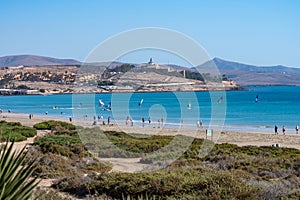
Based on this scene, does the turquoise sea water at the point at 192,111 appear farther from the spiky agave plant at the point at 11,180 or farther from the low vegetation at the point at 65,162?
the spiky agave plant at the point at 11,180

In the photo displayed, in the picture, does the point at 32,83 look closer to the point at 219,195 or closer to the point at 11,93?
the point at 11,93

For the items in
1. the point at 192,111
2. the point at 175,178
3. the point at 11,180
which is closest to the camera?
the point at 11,180

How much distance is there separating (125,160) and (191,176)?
31.1 feet

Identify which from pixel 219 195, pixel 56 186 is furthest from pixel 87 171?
pixel 219 195

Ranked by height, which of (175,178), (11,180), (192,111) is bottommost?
(192,111)

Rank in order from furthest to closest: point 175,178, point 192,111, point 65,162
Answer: point 192,111 < point 65,162 < point 175,178

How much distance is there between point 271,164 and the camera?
1515cm

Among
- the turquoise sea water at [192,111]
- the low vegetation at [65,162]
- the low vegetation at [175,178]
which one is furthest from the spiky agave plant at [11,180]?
the turquoise sea water at [192,111]

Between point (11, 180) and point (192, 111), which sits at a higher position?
point (11, 180)

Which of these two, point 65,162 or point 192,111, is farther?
point 192,111

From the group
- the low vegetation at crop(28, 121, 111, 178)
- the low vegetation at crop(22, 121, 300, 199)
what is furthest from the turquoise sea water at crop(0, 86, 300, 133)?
the low vegetation at crop(22, 121, 300, 199)

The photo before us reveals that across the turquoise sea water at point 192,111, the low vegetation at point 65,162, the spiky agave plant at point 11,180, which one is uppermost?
the spiky agave plant at point 11,180

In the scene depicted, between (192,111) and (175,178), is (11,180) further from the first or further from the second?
(192,111)

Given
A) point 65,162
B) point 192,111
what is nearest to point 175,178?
point 65,162
